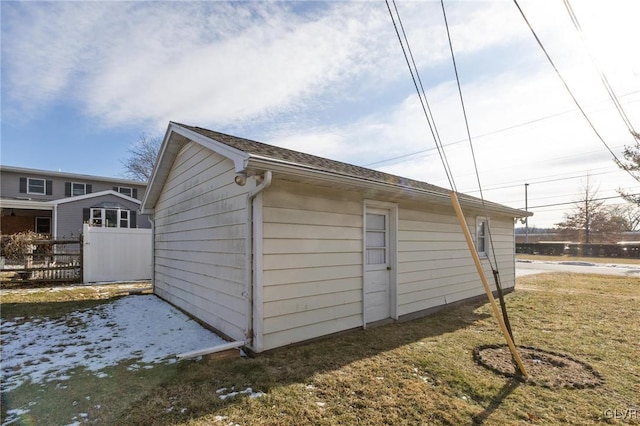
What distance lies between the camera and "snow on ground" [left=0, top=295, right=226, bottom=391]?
3.79 m

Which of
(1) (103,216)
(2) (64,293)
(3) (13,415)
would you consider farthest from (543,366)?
(1) (103,216)

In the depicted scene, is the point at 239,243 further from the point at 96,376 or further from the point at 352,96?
the point at 352,96

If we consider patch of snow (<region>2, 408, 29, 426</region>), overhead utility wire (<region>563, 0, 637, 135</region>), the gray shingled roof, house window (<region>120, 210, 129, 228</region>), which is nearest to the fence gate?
the gray shingled roof

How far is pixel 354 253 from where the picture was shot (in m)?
5.27

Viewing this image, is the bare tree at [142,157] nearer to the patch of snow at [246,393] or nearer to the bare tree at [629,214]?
the patch of snow at [246,393]

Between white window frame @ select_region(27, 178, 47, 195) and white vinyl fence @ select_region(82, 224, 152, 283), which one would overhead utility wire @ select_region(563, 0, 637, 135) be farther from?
white window frame @ select_region(27, 178, 47, 195)

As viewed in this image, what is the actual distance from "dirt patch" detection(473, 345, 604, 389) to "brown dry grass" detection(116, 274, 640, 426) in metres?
0.13

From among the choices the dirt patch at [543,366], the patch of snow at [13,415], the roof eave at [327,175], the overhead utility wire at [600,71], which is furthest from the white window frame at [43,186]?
the overhead utility wire at [600,71]

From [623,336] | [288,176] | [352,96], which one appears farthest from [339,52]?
[623,336]

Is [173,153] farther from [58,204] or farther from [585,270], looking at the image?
[585,270]

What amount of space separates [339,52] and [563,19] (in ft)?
11.4

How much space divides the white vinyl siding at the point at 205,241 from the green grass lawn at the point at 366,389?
3.45 feet

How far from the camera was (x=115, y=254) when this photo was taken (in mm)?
10539

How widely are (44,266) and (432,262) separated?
11.2m
